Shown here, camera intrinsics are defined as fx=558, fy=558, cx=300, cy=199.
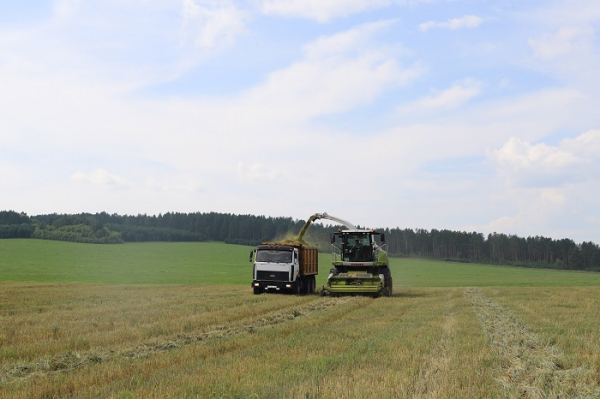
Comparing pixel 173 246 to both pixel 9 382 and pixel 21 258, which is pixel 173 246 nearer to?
pixel 21 258

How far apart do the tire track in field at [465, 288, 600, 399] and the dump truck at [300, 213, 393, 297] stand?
45.2 feet

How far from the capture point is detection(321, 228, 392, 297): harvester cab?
2762cm

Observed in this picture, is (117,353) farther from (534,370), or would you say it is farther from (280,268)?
(280,268)

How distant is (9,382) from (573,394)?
795 cm

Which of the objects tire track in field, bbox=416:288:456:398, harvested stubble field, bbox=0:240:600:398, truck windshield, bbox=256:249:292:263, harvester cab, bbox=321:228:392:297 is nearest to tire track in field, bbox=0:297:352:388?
harvested stubble field, bbox=0:240:600:398

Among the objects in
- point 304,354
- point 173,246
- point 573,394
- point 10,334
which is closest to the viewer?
point 573,394

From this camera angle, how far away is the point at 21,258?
6725cm

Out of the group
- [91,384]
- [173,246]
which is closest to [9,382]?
[91,384]

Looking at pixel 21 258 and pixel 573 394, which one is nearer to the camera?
pixel 573 394

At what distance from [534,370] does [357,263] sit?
2004cm

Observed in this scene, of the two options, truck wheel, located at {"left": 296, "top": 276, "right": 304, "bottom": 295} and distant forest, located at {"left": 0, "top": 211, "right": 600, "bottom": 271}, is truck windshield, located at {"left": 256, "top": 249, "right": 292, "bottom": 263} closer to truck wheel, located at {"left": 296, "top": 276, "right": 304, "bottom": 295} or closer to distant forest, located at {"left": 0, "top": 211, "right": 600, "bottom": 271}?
truck wheel, located at {"left": 296, "top": 276, "right": 304, "bottom": 295}

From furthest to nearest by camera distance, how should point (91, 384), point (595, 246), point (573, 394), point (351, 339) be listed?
point (595, 246) → point (351, 339) → point (91, 384) → point (573, 394)

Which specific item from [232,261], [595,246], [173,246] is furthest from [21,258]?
[595,246]

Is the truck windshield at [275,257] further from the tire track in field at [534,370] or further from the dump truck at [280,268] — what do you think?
the tire track in field at [534,370]
